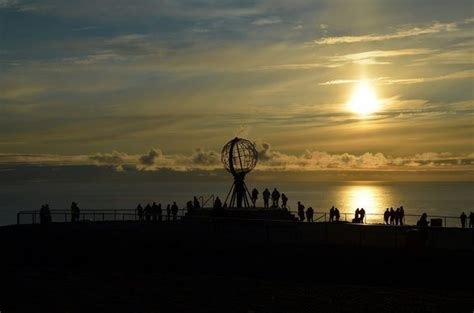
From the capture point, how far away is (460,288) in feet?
91.7

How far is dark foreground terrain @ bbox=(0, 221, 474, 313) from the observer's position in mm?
25797

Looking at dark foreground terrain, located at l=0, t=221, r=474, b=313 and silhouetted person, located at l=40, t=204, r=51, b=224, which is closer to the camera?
dark foreground terrain, located at l=0, t=221, r=474, b=313

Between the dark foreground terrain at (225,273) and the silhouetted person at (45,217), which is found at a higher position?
the silhouetted person at (45,217)

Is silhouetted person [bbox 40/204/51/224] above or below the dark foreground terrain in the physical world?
above

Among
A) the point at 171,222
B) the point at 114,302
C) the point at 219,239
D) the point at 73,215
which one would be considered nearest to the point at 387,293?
the point at 114,302

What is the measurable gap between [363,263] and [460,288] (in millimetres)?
4644

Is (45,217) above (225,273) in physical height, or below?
above

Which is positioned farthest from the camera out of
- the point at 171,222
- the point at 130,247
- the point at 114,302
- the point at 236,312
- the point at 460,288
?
the point at 171,222

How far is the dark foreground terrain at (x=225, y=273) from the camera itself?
84.6 feet

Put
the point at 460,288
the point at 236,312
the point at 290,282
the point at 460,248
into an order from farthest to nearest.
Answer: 1. the point at 460,248
2. the point at 290,282
3. the point at 460,288
4. the point at 236,312

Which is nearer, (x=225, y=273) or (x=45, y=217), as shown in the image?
(x=225, y=273)

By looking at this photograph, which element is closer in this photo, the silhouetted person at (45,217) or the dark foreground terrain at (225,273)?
the dark foreground terrain at (225,273)

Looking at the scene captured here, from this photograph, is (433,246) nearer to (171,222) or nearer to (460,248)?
(460,248)

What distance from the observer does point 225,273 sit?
32375mm
